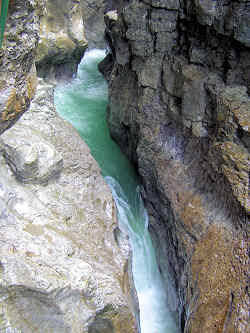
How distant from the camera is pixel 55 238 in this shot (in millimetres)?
Result: 4152

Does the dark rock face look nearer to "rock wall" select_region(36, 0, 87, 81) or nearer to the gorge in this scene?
the gorge

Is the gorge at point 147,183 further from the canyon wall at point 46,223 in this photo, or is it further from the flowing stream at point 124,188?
the flowing stream at point 124,188

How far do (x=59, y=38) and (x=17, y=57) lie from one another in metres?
10.6

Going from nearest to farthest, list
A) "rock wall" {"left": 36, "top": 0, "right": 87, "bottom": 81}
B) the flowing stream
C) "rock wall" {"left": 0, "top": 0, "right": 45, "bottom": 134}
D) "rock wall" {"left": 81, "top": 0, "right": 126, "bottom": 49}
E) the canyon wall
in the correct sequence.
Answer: "rock wall" {"left": 0, "top": 0, "right": 45, "bottom": 134} → the canyon wall → the flowing stream → "rock wall" {"left": 36, "top": 0, "right": 87, "bottom": 81} → "rock wall" {"left": 81, "top": 0, "right": 126, "bottom": 49}

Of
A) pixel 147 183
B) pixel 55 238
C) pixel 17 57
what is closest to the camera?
pixel 17 57

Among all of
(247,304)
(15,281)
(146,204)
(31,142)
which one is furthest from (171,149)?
(15,281)

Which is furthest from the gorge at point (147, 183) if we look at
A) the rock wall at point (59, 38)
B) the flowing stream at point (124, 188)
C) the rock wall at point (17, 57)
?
the rock wall at point (59, 38)

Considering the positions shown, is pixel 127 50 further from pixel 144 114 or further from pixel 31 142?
pixel 31 142

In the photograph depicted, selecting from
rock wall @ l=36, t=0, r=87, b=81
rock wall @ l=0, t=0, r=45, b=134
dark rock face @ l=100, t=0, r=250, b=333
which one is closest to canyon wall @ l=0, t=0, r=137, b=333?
rock wall @ l=0, t=0, r=45, b=134

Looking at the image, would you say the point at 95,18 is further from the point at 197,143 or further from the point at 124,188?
the point at 197,143

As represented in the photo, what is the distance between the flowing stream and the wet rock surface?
125cm

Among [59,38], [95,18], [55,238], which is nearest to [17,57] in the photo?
[55,238]

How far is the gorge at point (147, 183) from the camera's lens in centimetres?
353

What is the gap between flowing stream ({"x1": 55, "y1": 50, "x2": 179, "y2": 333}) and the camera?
19.8ft
